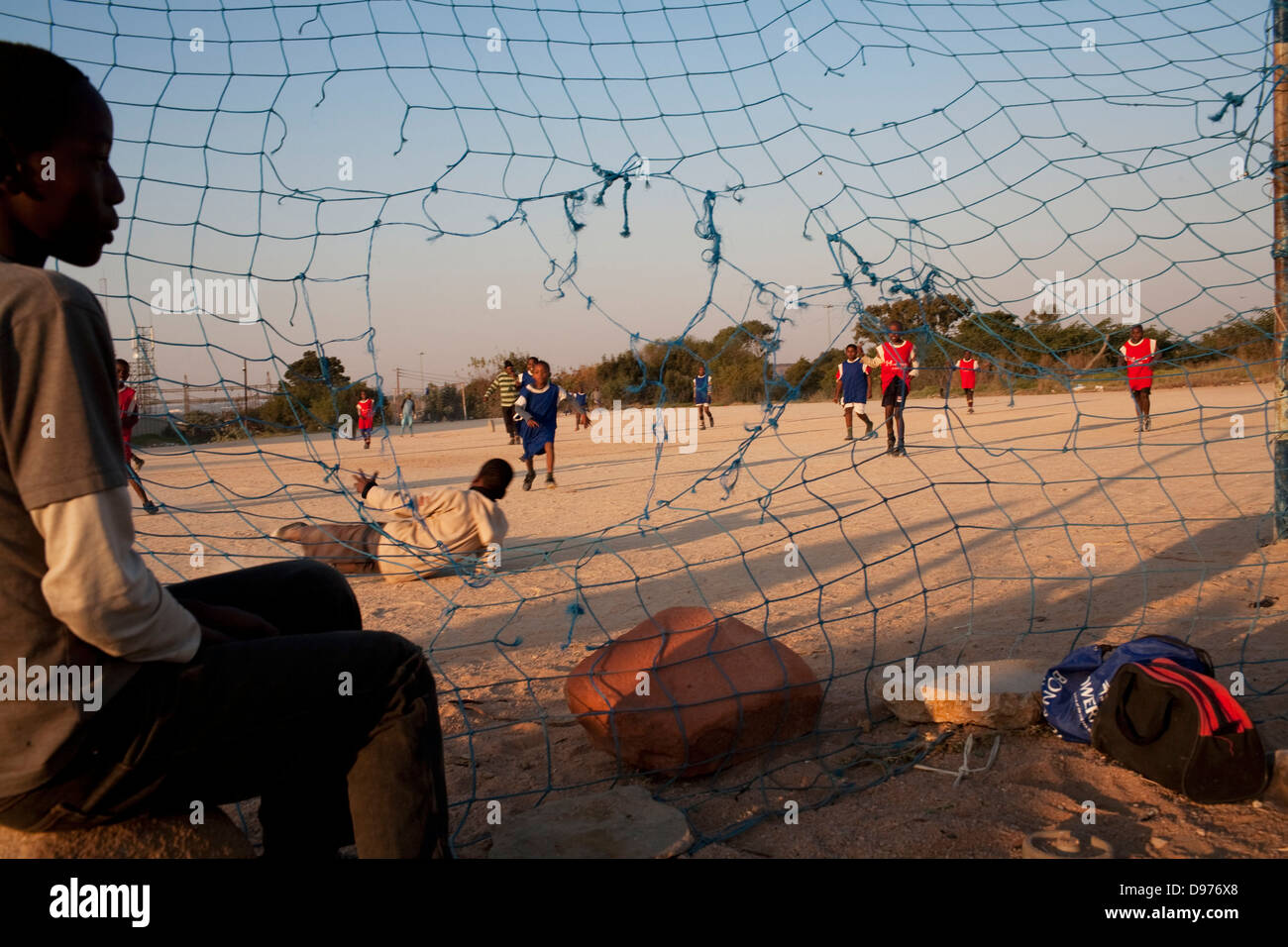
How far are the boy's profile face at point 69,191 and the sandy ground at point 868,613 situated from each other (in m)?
1.35

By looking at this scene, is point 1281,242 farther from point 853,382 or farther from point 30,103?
point 853,382

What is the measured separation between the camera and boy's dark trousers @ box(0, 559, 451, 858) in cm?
150

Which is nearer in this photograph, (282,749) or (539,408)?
(282,749)

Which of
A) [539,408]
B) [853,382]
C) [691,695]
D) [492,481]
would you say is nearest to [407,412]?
[853,382]

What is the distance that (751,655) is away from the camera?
10.1 feet

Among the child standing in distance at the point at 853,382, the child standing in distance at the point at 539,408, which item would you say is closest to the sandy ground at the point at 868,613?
the child standing in distance at the point at 539,408

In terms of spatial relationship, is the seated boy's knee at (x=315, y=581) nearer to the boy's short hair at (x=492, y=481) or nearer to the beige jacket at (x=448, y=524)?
the beige jacket at (x=448, y=524)

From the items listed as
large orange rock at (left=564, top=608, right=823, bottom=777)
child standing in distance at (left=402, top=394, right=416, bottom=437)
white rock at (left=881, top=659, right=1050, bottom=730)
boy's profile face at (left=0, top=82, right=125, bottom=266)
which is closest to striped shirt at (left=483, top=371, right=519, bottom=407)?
child standing in distance at (left=402, top=394, right=416, bottom=437)

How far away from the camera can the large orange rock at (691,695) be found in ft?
9.44

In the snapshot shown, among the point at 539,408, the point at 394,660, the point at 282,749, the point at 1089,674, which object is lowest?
the point at 1089,674

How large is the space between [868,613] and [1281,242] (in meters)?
2.62

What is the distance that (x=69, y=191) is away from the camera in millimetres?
1517

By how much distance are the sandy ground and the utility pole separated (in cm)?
40
